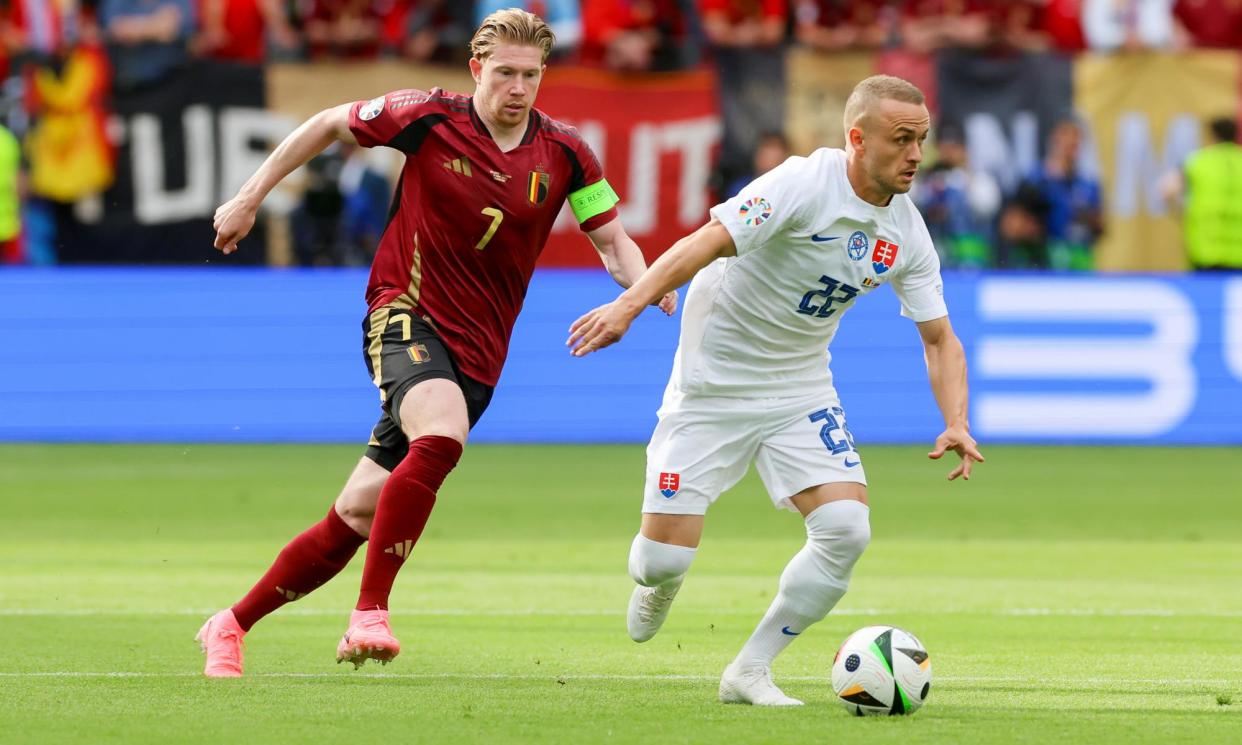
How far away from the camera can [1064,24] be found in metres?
20.4

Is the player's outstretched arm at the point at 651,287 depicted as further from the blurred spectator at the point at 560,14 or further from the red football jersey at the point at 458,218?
the blurred spectator at the point at 560,14

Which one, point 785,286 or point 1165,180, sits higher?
point 785,286

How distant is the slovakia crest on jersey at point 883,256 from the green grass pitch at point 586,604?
56.3 inches

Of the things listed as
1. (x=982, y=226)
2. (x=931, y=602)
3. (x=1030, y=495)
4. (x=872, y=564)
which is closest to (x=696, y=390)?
(x=931, y=602)

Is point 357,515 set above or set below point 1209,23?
above

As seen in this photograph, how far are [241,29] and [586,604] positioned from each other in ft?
36.2

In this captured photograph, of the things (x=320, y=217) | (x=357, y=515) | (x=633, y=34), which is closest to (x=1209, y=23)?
(x=633, y=34)

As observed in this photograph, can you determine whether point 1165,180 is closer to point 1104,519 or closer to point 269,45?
point 1104,519

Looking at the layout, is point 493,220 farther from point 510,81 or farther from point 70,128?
point 70,128

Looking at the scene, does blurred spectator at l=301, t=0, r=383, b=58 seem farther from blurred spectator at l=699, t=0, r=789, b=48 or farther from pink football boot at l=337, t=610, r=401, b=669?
pink football boot at l=337, t=610, r=401, b=669

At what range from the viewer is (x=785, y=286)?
22.2 ft

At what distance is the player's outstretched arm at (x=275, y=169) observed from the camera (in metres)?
6.91

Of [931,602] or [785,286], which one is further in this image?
[931,602]

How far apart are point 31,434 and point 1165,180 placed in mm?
10277
